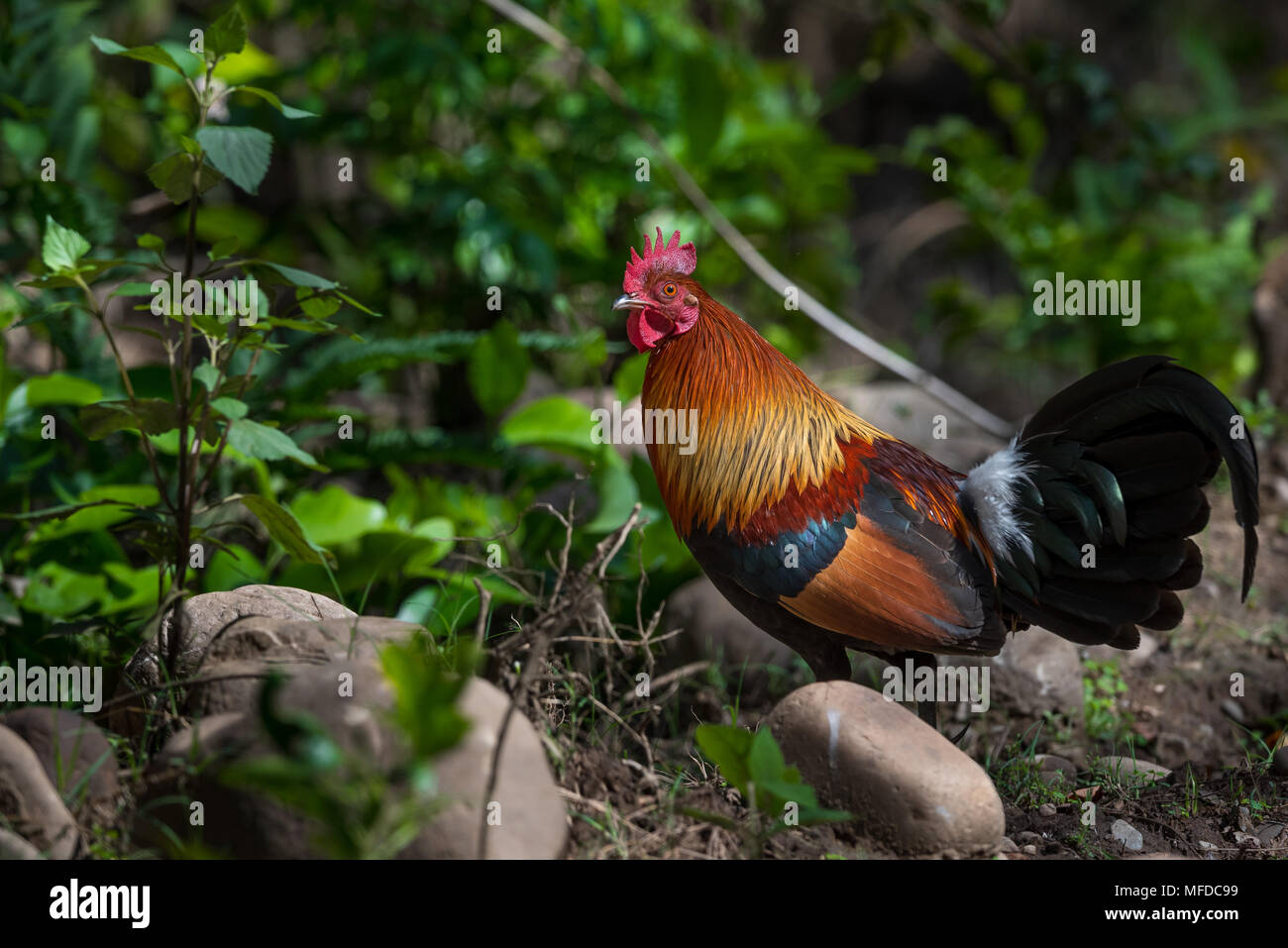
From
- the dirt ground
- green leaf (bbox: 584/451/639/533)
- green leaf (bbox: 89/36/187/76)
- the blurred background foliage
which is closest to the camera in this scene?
the dirt ground

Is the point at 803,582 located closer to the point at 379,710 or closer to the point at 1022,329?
the point at 379,710

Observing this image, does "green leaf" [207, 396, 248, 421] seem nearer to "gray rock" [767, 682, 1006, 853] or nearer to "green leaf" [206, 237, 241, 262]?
"green leaf" [206, 237, 241, 262]

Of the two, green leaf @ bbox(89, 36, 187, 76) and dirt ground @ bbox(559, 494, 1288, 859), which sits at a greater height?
green leaf @ bbox(89, 36, 187, 76)

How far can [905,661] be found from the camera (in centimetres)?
363

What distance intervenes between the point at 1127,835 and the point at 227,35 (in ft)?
10.2

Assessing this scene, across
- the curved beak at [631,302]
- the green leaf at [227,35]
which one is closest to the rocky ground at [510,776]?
the curved beak at [631,302]

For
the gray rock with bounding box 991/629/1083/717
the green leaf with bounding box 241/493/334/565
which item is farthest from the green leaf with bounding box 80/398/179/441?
the gray rock with bounding box 991/629/1083/717

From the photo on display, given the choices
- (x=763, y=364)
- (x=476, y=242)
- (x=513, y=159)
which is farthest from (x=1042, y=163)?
(x=763, y=364)

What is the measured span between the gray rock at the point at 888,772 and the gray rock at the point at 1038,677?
5.61ft

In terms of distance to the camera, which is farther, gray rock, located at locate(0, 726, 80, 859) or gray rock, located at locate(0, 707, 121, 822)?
gray rock, located at locate(0, 707, 121, 822)

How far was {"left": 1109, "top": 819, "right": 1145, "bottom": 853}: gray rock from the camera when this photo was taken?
2.98 meters

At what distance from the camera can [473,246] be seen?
18.7ft

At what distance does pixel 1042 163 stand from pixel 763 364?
359 inches

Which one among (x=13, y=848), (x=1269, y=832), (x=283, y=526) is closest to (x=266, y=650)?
(x=283, y=526)
